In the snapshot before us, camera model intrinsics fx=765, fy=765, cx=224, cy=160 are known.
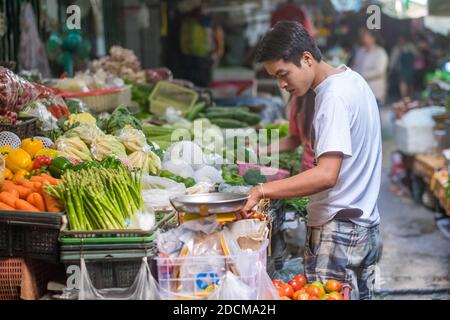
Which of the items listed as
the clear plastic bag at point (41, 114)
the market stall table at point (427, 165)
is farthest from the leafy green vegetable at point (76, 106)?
the market stall table at point (427, 165)

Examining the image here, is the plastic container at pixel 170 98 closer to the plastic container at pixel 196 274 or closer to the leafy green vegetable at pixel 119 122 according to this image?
the leafy green vegetable at pixel 119 122

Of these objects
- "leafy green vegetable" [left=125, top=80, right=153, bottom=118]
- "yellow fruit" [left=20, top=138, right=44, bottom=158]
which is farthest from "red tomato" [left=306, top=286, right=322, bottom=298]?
"leafy green vegetable" [left=125, top=80, right=153, bottom=118]

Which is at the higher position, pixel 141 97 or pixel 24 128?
pixel 24 128

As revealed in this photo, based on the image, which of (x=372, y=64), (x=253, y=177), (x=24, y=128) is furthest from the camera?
(x=372, y=64)

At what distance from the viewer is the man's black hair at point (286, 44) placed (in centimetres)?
413

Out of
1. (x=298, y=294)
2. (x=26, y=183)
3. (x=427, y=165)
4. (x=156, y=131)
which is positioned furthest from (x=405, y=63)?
(x=26, y=183)

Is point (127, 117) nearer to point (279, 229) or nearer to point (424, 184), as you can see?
point (279, 229)

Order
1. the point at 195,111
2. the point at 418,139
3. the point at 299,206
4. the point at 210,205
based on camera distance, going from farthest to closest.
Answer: the point at 418,139 → the point at 195,111 → the point at 299,206 → the point at 210,205

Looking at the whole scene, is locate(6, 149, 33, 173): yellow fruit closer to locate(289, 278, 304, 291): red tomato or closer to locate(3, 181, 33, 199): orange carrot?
locate(3, 181, 33, 199): orange carrot

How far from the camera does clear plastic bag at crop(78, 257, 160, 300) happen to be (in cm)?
370

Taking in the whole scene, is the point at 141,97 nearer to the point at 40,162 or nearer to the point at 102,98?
the point at 102,98

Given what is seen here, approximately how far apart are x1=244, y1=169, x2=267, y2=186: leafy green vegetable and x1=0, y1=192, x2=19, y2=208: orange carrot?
2.00m

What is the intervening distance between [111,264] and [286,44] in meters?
1.49

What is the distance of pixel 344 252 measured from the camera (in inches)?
175
